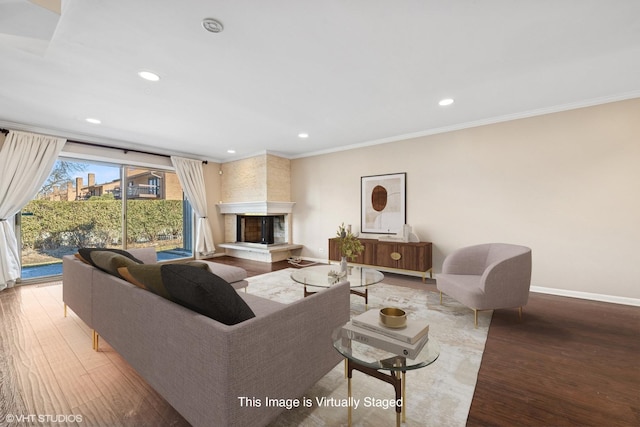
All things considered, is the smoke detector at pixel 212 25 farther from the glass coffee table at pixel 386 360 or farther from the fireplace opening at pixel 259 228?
the fireplace opening at pixel 259 228

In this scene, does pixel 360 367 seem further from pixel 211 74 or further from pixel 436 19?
pixel 211 74

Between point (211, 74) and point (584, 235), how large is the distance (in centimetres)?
474

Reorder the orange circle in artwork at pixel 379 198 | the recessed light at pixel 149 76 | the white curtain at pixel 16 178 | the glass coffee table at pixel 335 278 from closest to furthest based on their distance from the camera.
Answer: the recessed light at pixel 149 76 → the glass coffee table at pixel 335 278 → the white curtain at pixel 16 178 → the orange circle in artwork at pixel 379 198

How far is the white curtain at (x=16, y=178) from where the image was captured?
3.87m

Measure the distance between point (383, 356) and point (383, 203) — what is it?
3937 mm

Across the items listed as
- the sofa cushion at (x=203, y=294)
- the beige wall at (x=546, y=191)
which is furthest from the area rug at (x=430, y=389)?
the beige wall at (x=546, y=191)

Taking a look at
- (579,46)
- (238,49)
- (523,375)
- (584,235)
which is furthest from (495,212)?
(238,49)

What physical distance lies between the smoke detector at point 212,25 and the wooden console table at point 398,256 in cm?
370

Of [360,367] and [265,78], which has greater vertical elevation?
[265,78]

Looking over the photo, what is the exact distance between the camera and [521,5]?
1.74 meters

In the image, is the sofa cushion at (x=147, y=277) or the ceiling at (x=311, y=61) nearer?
the sofa cushion at (x=147, y=277)

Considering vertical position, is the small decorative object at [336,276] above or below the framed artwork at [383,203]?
below

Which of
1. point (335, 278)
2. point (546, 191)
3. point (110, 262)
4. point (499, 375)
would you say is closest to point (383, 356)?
point (499, 375)

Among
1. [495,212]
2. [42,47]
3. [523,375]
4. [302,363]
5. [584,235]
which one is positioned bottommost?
[523,375]
